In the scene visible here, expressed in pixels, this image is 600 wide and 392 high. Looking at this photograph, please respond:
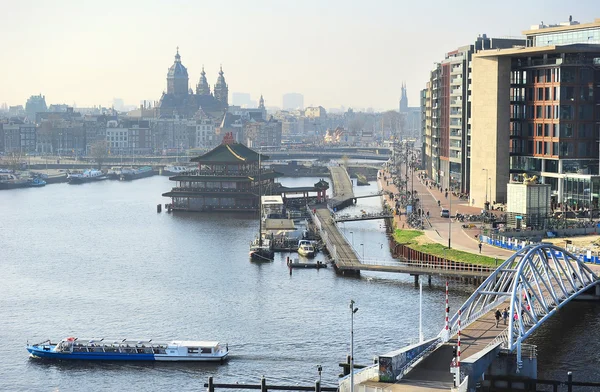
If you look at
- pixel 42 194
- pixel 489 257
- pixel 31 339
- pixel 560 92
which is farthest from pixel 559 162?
pixel 42 194

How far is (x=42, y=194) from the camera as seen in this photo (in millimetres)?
179750

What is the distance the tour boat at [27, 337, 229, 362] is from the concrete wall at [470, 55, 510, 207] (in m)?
60.3

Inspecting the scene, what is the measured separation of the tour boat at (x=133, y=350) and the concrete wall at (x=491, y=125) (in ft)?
198

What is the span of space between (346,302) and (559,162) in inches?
1678

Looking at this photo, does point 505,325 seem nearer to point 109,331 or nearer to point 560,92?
point 109,331

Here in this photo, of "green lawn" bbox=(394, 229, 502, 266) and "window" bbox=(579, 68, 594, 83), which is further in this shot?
"window" bbox=(579, 68, 594, 83)

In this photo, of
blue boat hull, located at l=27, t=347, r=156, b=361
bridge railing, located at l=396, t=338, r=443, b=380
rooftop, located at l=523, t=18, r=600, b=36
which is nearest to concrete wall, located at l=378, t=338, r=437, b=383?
bridge railing, located at l=396, t=338, r=443, b=380

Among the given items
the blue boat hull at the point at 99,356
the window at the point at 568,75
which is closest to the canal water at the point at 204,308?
the blue boat hull at the point at 99,356

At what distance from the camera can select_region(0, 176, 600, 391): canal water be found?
57.4 metres

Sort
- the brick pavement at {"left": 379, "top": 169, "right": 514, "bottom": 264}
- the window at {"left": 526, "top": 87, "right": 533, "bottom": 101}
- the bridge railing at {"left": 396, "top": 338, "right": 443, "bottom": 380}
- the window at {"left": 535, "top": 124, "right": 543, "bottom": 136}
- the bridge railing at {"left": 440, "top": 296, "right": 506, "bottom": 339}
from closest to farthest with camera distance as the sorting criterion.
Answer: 1. the bridge railing at {"left": 396, "top": 338, "right": 443, "bottom": 380}
2. the bridge railing at {"left": 440, "top": 296, "right": 506, "bottom": 339}
3. the brick pavement at {"left": 379, "top": 169, "right": 514, "bottom": 264}
4. the window at {"left": 535, "top": 124, "right": 543, "bottom": 136}
5. the window at {"left": 526, "top": 87, "right": 533, "bottom": 101}

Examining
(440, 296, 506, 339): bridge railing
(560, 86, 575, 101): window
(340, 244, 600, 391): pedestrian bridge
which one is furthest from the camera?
(560, 86, 575, 101): window

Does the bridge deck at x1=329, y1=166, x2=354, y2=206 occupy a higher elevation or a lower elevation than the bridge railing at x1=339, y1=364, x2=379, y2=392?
higher

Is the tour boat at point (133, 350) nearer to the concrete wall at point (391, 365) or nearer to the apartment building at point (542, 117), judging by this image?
the concrete wall at point (391, 365)

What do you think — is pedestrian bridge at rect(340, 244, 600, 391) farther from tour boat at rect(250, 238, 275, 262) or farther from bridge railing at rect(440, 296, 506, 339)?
tour boat at rect(250, 238, 275, 262)
